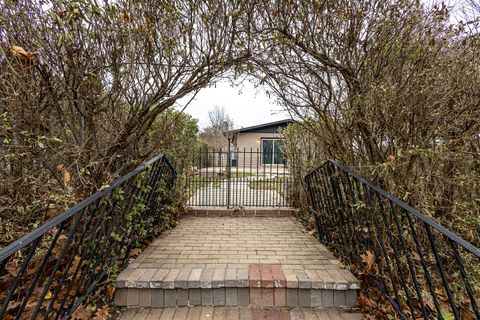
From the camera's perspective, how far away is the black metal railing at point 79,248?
1.47 m

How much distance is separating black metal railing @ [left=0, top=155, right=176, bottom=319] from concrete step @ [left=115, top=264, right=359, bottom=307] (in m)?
0.33

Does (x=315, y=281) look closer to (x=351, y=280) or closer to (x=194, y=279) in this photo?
(x=351, y=280)

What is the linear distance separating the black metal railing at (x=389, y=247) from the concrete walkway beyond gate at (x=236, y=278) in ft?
0.71

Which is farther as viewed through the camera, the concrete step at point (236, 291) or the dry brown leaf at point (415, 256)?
the dry brown leaf at point (415, 256)

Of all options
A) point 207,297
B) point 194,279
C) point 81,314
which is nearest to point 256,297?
point 207,297

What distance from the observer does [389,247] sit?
7.36ft

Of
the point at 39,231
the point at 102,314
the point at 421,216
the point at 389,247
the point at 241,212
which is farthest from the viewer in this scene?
the point at 241,212

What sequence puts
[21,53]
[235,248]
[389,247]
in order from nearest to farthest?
[21,53] → [389,247] → [235,248]

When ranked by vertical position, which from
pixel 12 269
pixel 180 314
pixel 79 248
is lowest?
pixel 180 314

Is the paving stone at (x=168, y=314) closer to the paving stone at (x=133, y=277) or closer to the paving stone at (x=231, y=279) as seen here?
the paving stone at (x=133, y=277)

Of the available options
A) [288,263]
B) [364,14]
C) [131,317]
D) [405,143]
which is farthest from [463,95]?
[131,317]

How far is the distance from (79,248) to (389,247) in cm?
276

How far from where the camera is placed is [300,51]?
2.44 meters

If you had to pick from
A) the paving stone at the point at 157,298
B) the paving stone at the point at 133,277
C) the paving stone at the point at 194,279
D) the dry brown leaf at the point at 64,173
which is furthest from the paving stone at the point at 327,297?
the dry brown leaf at the point at 64,173
